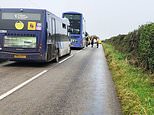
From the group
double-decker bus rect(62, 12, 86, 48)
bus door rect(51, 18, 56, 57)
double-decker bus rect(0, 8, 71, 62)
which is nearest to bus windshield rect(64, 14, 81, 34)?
double-decker bus rect(62, 12, 86, 48)

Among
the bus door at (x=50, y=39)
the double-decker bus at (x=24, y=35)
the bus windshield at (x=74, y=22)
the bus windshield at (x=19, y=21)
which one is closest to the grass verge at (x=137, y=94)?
the double-decker bus at (x=24, y=35)

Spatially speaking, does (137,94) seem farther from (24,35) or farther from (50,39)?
(50,39)

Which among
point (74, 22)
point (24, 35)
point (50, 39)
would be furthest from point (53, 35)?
point (74, 22)

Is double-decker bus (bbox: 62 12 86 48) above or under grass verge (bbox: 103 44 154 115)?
above

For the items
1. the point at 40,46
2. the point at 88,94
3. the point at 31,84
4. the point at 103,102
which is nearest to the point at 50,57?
the point at 40,46

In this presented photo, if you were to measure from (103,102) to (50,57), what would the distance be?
37.9 feet

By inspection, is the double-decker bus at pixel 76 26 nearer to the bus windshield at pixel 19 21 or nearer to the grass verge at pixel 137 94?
the bus windshield at pixel 19 21

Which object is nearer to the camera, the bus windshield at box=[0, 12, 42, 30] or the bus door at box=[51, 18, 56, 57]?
the bus windshield at box=[0, 12, 42, 30]

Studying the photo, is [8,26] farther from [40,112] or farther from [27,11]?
[40,112]

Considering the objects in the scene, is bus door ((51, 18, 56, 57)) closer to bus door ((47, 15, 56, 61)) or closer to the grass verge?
bus door ((47, 15, 56, 61))

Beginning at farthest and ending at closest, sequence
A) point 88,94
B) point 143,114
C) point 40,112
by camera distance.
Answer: point 88,94 → point 40,112 → point 143,114

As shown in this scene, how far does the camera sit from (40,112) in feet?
28.4

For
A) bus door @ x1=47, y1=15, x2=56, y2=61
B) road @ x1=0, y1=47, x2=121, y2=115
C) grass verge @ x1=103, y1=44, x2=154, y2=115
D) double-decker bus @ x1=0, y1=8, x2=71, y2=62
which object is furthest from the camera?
bus door @ x1=47, y1=15, x2=56, y2=61

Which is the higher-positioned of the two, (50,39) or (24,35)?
(24,35)
